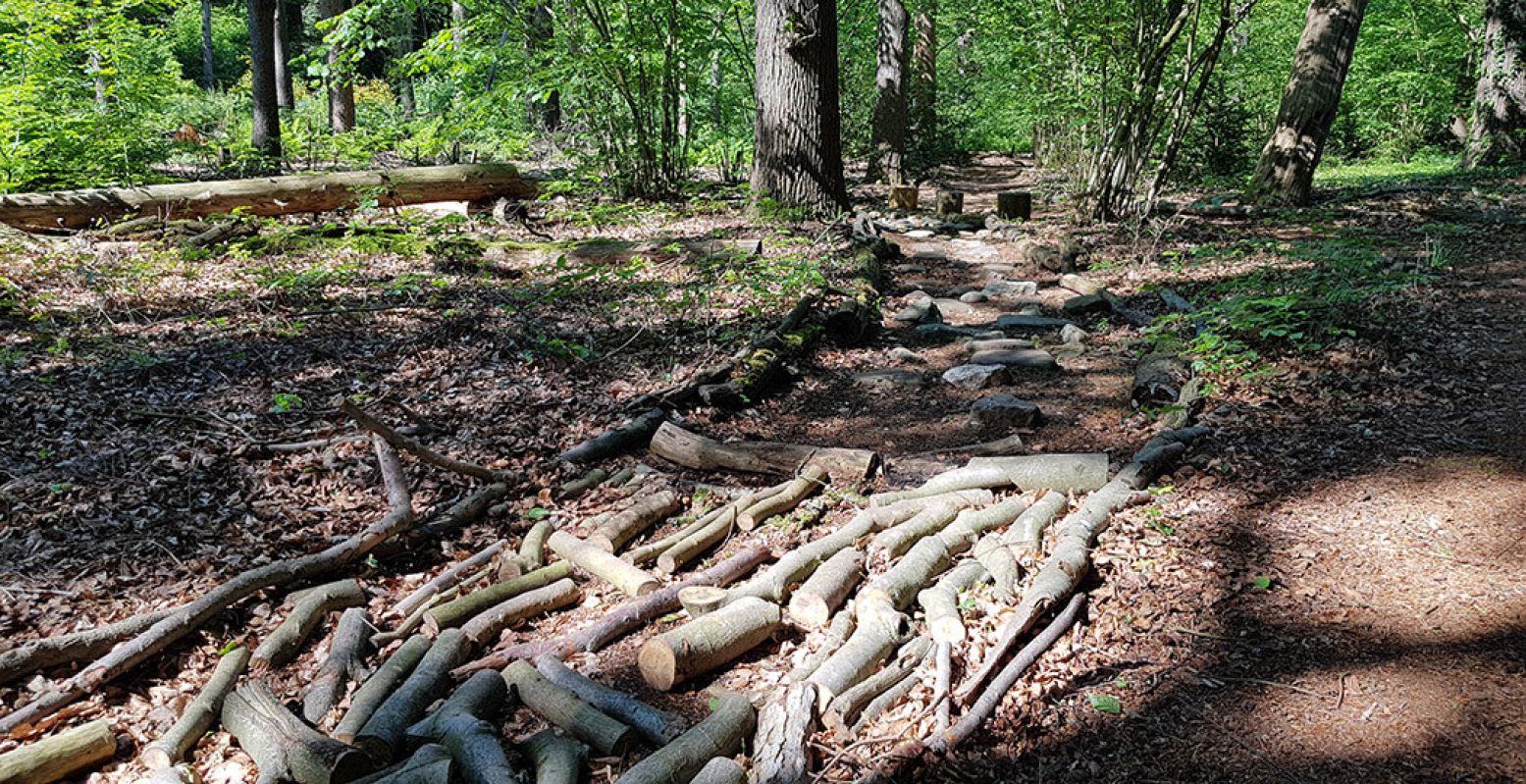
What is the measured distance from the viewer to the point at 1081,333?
284 inches

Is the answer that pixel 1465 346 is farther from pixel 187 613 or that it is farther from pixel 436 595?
pixel 187 613

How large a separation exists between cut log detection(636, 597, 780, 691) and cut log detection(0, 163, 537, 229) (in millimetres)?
9349

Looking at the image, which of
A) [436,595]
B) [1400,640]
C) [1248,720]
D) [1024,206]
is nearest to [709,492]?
[436,595]

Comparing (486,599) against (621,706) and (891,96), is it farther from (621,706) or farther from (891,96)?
(891,96)

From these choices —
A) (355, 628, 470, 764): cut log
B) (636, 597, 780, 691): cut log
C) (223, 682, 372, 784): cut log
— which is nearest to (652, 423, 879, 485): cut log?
(636, 597, 780, 691): cut log

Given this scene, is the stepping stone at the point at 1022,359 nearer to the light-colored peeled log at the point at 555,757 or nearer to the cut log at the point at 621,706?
the cut log at the point at 621,706

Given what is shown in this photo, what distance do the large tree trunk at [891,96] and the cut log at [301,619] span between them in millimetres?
14142

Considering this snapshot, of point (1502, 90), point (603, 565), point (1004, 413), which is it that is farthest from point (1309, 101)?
point (603, 565)

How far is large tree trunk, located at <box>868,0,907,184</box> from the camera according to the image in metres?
15.5

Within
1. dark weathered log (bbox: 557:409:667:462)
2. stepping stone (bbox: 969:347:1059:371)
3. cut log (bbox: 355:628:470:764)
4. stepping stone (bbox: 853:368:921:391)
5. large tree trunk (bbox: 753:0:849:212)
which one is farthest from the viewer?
large tree trunk (bbox: 753:0:849:212)

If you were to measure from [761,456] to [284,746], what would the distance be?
286 cm

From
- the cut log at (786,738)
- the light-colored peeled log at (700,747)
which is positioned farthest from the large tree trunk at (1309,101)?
the light-colored peeled log at (700,747)

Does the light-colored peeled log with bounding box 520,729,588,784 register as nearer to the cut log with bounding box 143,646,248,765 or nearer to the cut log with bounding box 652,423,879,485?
the cut log with bounding box 143,646,248,765

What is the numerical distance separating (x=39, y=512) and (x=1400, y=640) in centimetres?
585
